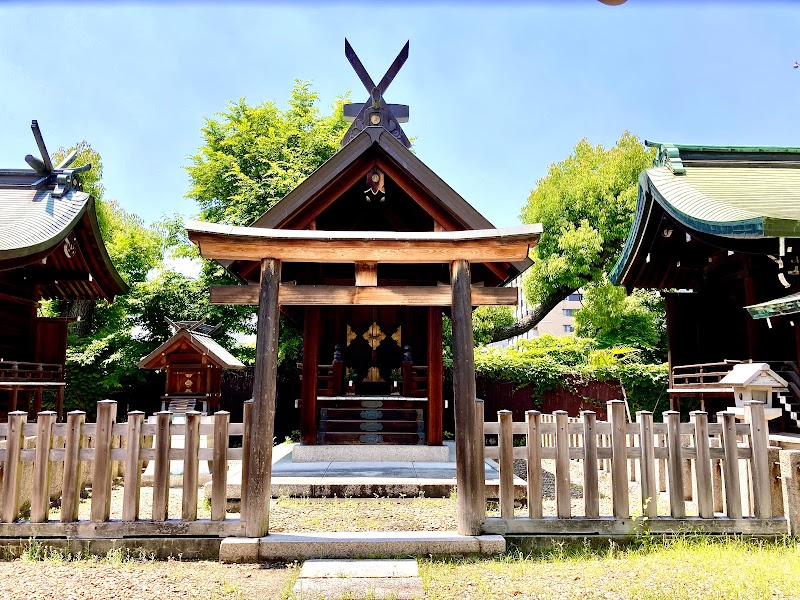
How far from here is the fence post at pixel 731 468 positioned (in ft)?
18.8

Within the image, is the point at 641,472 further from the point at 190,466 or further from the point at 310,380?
the point at 310,380

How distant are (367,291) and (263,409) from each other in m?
1.78

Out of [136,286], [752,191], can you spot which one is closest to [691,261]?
[752,191]

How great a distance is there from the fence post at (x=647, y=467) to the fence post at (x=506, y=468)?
1.37 m

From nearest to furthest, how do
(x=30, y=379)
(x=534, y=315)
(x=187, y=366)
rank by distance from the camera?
(x=30, y=379)
(x=187, y=366)
(x=534, y=315)

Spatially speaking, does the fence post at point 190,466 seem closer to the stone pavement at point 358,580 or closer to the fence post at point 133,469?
the fence post at point 133,469

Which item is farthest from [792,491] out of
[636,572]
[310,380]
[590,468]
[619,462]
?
[310,380]

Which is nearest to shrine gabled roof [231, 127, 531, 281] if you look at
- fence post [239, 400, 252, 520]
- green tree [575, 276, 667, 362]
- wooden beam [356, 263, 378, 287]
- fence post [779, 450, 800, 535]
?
wooden beam [356, 263, 378, 287]

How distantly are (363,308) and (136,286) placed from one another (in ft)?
37.5

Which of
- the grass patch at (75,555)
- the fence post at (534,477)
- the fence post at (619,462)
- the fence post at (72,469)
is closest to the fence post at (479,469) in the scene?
the fence post at (534,477)

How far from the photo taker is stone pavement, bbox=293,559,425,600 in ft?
14.4

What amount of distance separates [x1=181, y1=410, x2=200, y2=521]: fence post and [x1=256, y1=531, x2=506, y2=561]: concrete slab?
0.82 meters

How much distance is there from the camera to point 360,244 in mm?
6285

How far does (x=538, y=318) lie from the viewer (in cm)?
2619
